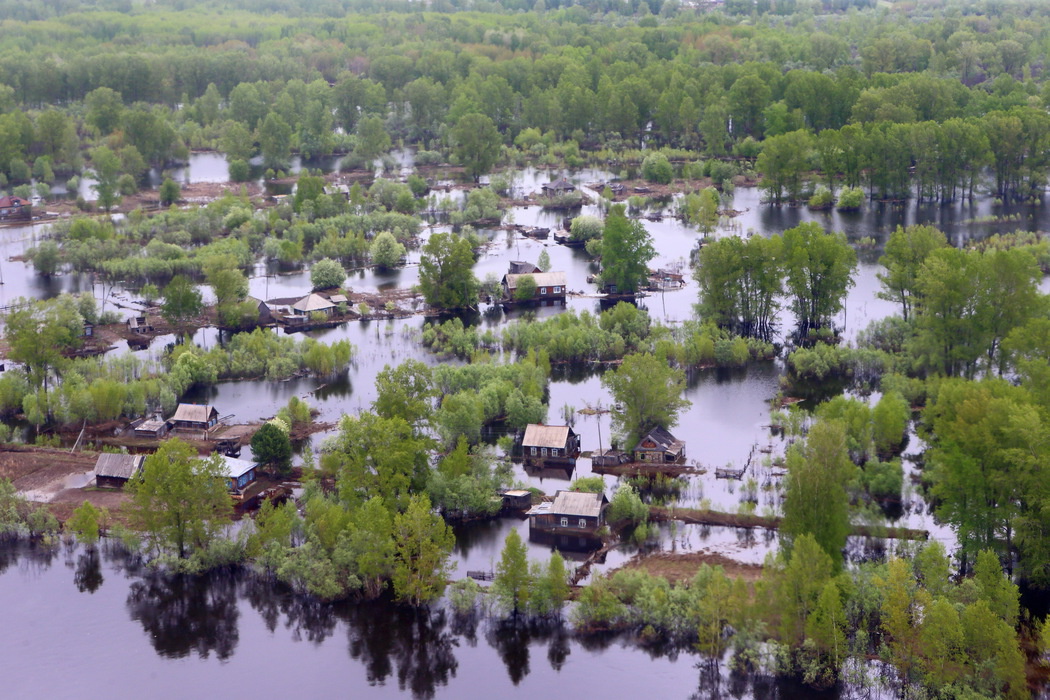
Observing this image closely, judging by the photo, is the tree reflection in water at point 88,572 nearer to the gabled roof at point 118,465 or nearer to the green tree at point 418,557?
the gabled roof at point 118,465

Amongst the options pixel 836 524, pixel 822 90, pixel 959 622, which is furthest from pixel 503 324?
pixel 822 90

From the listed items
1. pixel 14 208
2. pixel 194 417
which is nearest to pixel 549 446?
pixel 194 417

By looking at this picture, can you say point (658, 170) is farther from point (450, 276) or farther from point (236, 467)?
point (236, 467)

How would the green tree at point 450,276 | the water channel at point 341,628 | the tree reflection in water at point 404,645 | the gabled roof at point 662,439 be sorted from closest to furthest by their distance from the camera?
the water channel at point 341,628 → the tree reflection in water at point 404,645 → the gabled roof at point 662,439 → the green tree at point 450,276

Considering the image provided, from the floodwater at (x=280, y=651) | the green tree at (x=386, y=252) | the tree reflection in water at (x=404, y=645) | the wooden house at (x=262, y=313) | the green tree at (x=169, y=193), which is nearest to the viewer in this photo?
the floodwater at (x=280, y=651)

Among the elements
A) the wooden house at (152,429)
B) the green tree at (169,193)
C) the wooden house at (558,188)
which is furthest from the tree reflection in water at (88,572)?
the wooden house at (558,188)
